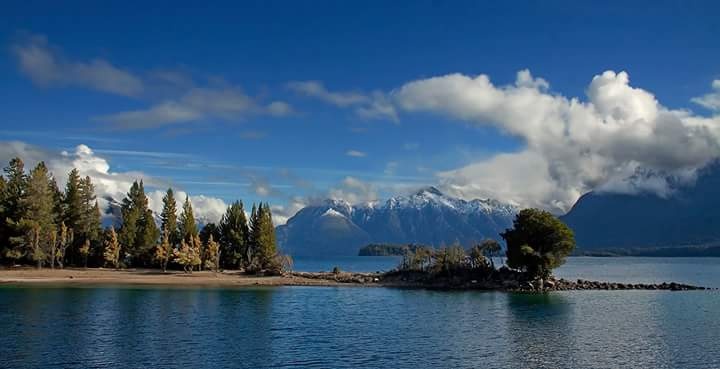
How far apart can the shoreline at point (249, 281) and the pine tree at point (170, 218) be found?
1471 centimetres

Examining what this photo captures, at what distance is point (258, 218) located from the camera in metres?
148

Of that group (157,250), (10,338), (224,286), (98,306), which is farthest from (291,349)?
(157,250)

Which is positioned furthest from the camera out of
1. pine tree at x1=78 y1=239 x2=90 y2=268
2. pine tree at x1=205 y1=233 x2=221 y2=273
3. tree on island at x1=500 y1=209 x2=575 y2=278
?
pine tree at x1=205 y1=233 x2=221 y2=273

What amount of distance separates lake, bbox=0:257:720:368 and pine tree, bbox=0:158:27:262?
32.7 m

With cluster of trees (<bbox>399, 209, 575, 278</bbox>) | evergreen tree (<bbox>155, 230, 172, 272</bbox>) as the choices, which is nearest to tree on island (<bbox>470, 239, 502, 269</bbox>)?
cluster of trees (<bbox>399, 209, 575, 278</bbox>)

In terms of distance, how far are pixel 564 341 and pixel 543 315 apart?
19801 millimetres

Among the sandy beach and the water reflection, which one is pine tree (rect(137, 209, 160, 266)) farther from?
the water reflection

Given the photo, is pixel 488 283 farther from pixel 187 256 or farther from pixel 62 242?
pixel 62 242

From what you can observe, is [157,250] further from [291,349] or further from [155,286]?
[291,349]

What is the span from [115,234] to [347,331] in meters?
93.2

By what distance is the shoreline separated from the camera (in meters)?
115

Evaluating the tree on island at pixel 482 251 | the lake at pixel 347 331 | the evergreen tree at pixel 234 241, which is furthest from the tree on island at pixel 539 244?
the evergreen tree at pixel 234 241

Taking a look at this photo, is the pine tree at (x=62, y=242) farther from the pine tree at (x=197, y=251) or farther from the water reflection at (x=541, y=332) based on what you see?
the water reflection at (x=541, y=332)

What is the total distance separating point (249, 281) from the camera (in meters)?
123
